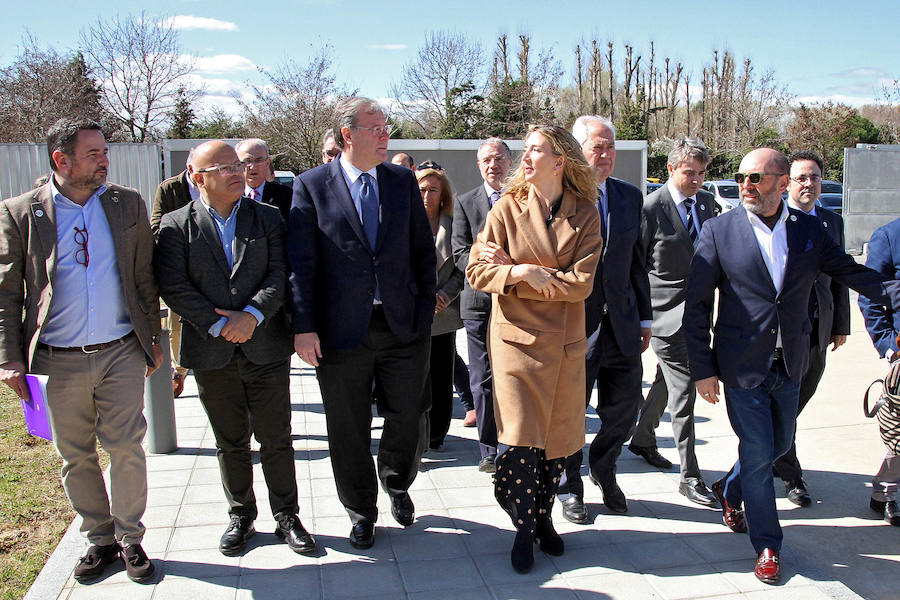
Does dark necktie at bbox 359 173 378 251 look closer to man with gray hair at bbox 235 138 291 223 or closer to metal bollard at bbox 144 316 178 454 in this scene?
man with gray hair at bbox 235 138 291 223

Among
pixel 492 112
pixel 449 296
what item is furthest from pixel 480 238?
pixel 492 112

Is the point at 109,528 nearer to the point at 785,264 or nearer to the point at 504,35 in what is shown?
the point at 785,264

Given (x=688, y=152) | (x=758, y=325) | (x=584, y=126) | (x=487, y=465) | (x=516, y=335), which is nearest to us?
(x=516, y=335)

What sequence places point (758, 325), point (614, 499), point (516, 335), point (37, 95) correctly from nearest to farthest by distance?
point (516, 335) → point (758, 325) → point (614, 499) → point (37, 95)

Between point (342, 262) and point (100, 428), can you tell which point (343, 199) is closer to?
point (342, 262)

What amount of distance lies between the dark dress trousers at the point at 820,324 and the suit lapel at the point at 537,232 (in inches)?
73.9

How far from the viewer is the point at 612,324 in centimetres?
386

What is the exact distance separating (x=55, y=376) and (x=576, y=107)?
144ft

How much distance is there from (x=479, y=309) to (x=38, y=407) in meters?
2.39

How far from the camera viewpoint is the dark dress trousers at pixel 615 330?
12.6 feet

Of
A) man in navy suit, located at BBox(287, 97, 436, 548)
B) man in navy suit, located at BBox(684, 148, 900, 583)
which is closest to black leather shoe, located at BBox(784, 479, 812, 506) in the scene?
man in navy suit, located at BBox(684, 148, 900, 583)

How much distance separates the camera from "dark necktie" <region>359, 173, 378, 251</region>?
3.56 metres

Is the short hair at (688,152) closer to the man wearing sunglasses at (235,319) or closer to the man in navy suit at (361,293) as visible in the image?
the man in navy suit at (361,293)

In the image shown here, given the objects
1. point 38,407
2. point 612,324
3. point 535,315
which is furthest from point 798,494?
point 38,407
